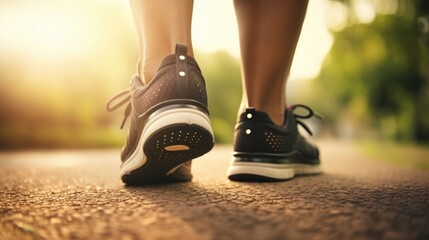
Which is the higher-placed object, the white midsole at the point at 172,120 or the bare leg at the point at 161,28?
the bare leg at the point at 161,28

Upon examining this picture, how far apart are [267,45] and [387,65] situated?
43.6ft

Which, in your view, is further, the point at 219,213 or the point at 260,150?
the point at 260,150

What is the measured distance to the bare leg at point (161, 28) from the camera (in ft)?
4.54

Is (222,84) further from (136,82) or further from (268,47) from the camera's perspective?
(136,82)

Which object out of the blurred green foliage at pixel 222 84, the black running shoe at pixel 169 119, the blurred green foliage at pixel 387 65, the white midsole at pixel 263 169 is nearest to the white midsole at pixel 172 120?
the black running shoe at pixel 169 119

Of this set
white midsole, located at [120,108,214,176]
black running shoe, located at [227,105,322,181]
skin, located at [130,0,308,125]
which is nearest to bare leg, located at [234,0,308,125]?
skin, located at [130,0,308,125]

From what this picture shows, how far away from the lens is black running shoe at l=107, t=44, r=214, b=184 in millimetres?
1216

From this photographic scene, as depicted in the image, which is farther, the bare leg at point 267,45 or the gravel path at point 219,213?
the bare leg at point 267,45

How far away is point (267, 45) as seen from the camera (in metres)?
1.73

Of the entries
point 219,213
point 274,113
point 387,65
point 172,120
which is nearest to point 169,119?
point 172,120

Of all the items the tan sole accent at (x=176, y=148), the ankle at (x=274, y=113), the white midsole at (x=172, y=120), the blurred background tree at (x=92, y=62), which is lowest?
the tan sole accent at (x=176, y=148)

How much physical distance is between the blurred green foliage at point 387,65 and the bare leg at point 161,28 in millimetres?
8297

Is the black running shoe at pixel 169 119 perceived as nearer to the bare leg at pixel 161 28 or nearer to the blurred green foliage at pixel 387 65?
the bare leg at pixel 161 28

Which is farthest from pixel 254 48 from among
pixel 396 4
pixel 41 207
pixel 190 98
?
pixel 396 4
